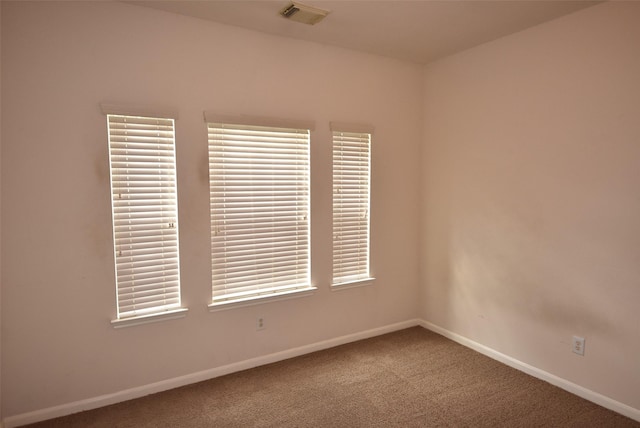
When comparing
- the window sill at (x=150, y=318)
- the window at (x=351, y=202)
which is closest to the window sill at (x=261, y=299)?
the window sill at (x=150, y=318)

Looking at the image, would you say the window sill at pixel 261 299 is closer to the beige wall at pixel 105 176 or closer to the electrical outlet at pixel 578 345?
the beige wall at pixel 105 176

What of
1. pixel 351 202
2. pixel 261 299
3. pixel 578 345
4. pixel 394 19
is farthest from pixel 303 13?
pixel 578 345

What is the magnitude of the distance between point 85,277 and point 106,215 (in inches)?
17.2

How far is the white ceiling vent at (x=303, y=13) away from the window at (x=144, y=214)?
3.72ft

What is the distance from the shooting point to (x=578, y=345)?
2.64 m

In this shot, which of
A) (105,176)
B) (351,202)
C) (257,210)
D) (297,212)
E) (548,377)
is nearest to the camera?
(105,176)

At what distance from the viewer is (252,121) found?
113 inches

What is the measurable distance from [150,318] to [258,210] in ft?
3.70

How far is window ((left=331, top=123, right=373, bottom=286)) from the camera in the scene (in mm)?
3363

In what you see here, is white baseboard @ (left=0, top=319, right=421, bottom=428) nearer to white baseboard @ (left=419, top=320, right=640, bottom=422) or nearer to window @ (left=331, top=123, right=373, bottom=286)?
window @ (left=331, top=123, right=373, bottom=286)

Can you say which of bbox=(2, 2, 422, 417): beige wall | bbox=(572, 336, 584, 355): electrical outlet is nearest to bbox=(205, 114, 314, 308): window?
bbox=(2, 2, 422, 417): beige wall

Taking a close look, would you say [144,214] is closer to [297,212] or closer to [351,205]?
[297,212]

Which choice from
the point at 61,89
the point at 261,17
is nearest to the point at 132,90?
the point at 61,89

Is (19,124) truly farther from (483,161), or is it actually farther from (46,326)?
(483,161)
